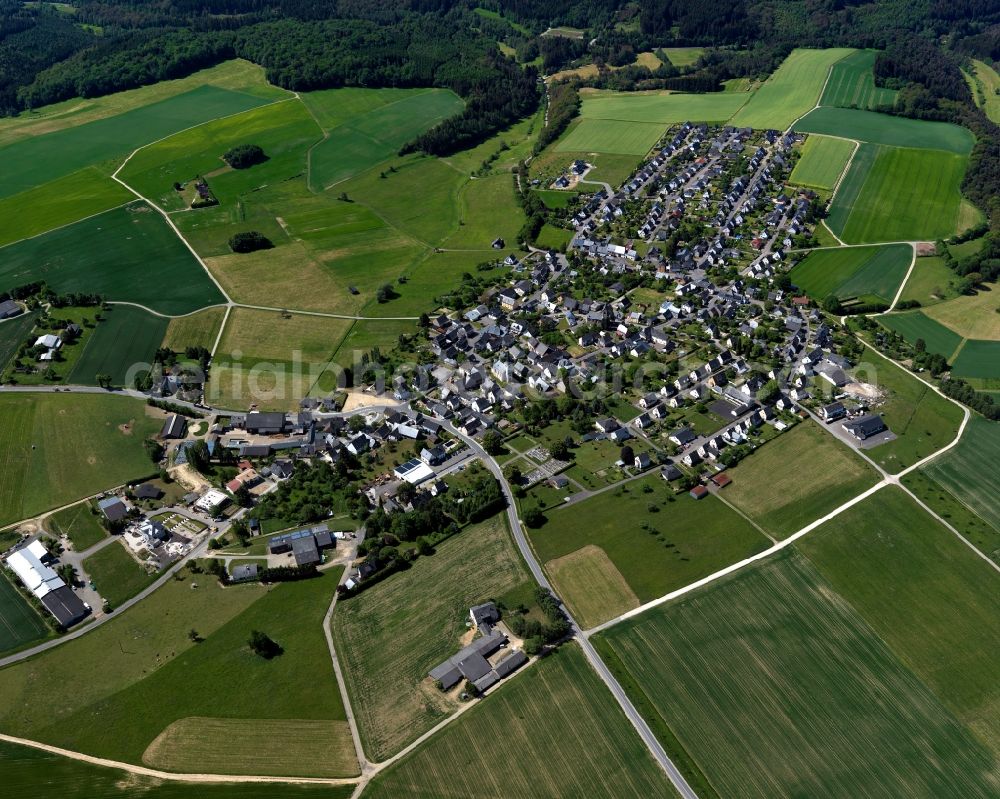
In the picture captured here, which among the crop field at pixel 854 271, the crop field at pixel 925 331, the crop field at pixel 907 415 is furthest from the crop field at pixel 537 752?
the crop field at pixel 854 271

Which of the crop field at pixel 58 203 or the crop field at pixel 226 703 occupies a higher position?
the crop field at pixel 58 203

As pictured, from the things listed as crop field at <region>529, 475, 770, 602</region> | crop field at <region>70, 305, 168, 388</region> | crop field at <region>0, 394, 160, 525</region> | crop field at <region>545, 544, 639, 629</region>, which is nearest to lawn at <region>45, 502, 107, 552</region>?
crop field at <region>0, 394, 160, 525</region>

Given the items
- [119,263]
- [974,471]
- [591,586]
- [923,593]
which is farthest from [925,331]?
[119,263]

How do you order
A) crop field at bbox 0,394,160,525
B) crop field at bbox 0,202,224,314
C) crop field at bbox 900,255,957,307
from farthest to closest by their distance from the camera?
crop field at bbox 0,202,224,314 → crop field at bbox 900,255,957,307 → crop field at bbox 0,394,160,525

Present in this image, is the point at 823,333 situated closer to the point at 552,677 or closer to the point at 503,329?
the point at 503,329

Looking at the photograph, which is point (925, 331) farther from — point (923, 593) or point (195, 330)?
point (195, 330)

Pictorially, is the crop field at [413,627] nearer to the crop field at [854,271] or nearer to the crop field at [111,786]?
the crop field at [111,786]

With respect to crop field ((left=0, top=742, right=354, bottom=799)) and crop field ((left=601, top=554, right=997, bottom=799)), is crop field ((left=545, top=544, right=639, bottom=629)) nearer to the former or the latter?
crop field ((left=601, top=554, right=997, bottom=799))
